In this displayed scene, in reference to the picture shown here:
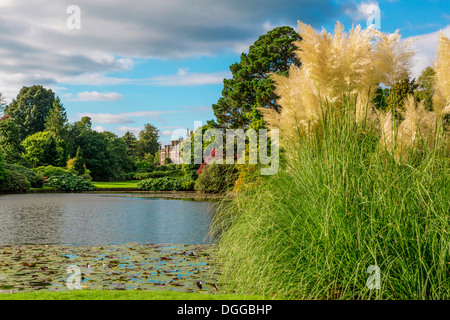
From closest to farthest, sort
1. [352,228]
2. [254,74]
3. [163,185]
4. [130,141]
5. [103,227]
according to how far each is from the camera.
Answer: [352,228] < [103,227] < [254,74] < [163,185] < [130,141]

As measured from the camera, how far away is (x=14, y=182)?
23.9m

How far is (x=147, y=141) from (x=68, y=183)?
3055 cm

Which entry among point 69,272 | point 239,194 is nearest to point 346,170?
point 239,194

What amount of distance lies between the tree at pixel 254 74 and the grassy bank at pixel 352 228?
18.3 meters

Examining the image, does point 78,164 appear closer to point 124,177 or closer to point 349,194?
point 124,177

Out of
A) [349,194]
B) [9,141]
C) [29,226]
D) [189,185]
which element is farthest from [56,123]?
[349,194]

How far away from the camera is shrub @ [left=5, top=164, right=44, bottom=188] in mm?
26016

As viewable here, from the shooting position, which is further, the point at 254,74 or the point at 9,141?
the point at 9,141

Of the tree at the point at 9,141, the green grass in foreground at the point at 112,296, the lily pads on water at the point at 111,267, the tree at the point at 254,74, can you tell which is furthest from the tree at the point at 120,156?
the green grass in foreground at the point at 112,296

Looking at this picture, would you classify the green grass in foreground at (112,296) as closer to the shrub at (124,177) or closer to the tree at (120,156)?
the shrub at (124,177)

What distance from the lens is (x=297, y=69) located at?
14.3ft

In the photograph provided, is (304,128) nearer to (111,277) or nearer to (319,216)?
(319,216)

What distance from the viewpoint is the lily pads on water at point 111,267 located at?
13.7ft

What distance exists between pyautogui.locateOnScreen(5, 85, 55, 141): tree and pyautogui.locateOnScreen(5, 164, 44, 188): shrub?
821 inches
